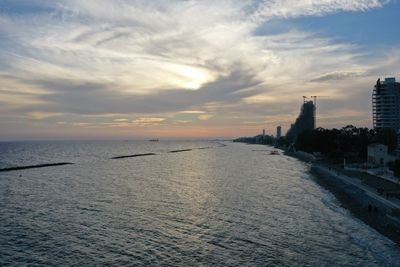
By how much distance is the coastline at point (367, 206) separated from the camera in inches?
1565

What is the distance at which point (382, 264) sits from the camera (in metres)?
29.6

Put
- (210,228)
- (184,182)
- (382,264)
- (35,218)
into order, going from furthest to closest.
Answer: (184,182)
(35,218)
(210,228)
(382,264)

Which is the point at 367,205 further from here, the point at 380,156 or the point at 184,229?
the point at 380,156

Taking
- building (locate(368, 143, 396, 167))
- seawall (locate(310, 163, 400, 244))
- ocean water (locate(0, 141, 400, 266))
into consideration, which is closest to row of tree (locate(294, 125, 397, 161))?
building (locate(368, 143, 396, 167))

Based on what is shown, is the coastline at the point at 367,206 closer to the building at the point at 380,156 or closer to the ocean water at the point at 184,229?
the ocean water at the point at 184,229

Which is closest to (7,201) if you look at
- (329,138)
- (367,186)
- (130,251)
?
(130,251)

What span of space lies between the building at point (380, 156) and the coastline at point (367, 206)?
32.9 metres

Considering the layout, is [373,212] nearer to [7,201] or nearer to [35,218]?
[35,218]

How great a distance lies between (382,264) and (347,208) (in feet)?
75.3

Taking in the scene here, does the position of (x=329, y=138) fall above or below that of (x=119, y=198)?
above

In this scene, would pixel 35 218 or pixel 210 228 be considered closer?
pixel 210 228

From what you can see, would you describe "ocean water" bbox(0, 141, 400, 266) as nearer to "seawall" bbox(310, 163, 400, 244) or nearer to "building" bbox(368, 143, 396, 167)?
"seawall" bbox(310, 163, 400, 244)

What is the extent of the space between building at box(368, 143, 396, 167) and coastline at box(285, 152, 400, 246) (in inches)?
1295

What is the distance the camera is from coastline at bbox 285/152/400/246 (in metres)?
39.8
